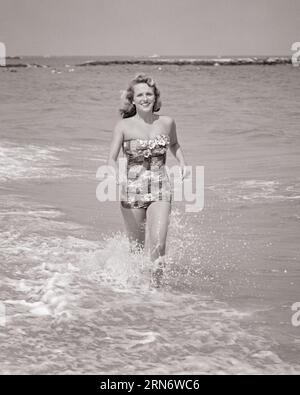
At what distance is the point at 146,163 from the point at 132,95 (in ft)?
2.10

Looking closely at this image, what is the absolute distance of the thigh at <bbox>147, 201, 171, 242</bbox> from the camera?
226 inches

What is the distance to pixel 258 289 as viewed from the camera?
19.3 feet

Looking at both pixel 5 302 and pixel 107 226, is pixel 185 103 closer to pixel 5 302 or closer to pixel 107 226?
pixel 107 226

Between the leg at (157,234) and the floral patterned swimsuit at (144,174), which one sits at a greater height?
the floral patterned swimsuit at (144,174)

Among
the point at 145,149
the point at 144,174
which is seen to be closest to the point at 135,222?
the point at 144,174

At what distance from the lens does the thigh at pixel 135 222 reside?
5918 mm

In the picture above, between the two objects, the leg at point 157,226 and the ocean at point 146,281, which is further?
the leg at point 157,226

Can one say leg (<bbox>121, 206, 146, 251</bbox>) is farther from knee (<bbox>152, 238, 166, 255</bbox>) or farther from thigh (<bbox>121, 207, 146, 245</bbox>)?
knee (<bbox>152, 238, 166, 255</bbox>)

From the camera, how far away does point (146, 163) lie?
19.2ft

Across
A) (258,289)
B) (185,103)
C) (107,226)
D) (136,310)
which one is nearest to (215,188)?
(107,226)

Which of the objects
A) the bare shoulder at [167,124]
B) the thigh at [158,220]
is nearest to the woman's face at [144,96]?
the bare shoulder at [167,124]

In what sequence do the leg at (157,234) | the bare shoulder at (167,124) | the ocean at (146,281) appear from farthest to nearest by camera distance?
the bare shoulder at (167,124) → the leg at (157,234) → the ocean at (146,281)

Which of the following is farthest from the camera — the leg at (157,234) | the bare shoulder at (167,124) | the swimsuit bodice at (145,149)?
the bare shoulder at (167,124)

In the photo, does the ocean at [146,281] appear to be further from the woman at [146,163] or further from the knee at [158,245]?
the woman at [146,163]
